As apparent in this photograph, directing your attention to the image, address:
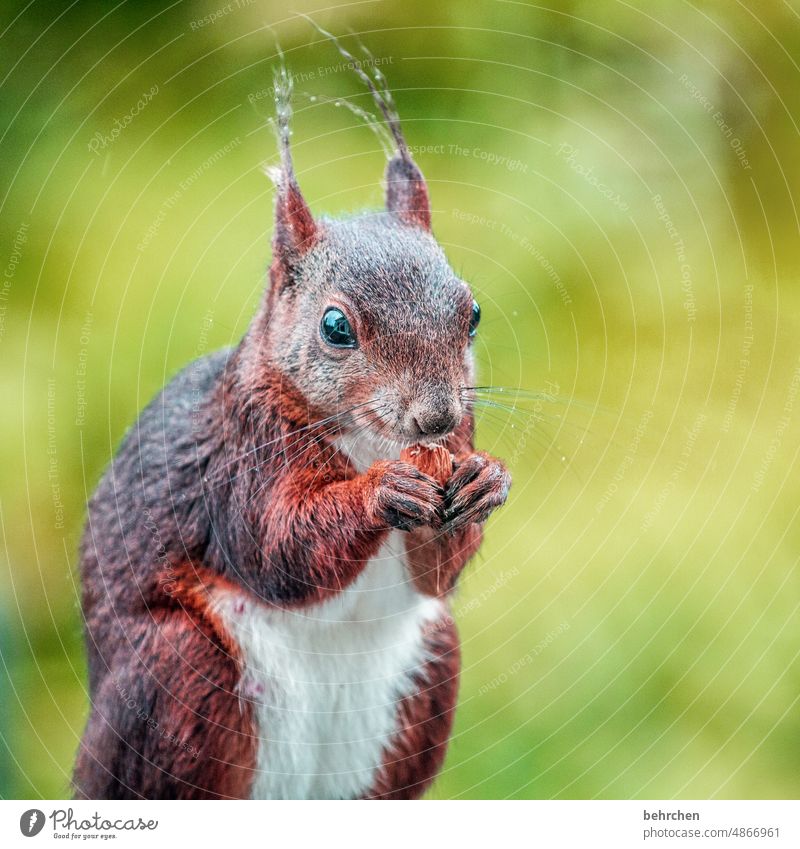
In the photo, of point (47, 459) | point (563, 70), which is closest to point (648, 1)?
point (563, 70)

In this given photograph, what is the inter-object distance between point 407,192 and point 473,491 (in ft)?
1.44

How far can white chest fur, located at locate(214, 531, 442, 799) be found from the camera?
1.76 m

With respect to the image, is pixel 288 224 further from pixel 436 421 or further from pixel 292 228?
pixel 436 421

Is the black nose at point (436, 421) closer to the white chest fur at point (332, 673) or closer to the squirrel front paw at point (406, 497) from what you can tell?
the squirrel front paw at point (406, 497)

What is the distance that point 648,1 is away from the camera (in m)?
2.06

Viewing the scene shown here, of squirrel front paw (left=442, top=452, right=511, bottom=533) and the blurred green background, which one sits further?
the blurred green background

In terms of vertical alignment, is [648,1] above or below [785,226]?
above

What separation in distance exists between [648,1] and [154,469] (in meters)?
1.20

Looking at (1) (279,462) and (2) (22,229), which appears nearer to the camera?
(1) (279,462)

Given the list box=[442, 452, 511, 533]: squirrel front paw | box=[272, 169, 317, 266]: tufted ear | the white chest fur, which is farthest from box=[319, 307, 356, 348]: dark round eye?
the white chest fur

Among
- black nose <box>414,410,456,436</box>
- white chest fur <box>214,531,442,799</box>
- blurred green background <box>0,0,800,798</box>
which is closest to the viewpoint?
black nose <box>414,410,456,436</box>

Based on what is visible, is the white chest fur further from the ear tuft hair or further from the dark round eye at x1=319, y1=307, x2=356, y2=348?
the ear tuft hair
